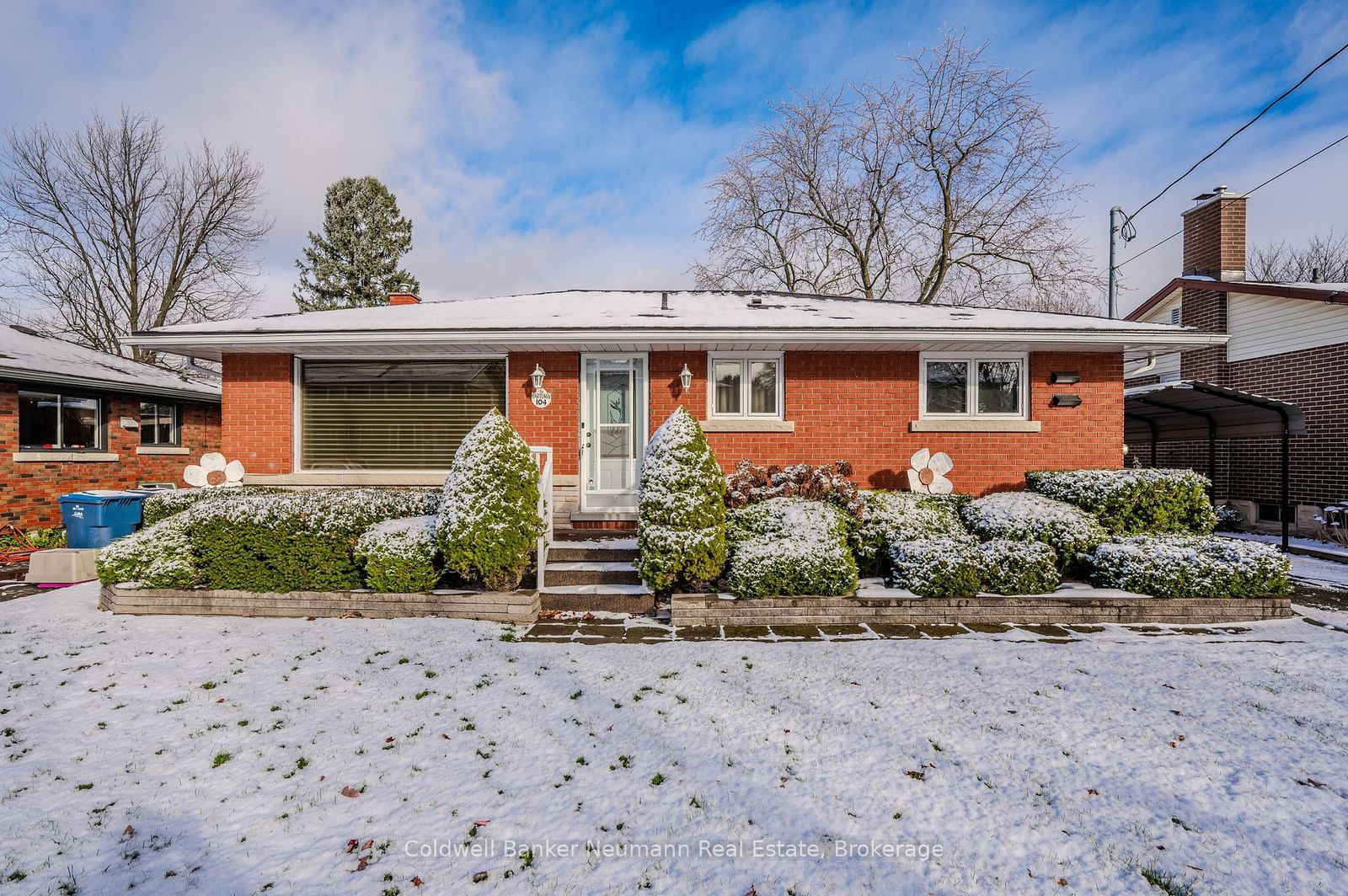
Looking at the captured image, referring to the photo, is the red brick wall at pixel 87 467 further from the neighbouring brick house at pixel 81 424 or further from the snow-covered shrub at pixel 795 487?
the snow-covered shrub at pixel 795 487

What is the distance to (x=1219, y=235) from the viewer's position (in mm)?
13633

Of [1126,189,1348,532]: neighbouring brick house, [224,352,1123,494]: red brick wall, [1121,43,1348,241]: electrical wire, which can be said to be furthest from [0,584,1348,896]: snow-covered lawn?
[1121,43,1348,241]: electrical wire

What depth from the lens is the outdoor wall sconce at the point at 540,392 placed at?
27.8 feet

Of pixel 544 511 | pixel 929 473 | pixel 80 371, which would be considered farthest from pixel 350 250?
pixel 929 473

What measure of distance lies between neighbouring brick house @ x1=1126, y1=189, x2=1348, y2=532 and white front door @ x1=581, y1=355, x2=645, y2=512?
8.36 m

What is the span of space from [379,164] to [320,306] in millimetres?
7354

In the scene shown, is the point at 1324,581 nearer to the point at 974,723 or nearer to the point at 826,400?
the point at 826,400

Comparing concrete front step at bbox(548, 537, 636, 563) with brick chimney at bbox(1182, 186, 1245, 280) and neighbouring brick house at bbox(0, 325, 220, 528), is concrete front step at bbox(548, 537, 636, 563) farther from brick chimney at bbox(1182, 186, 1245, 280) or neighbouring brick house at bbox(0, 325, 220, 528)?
brick chimney at bbox(1182, 186, 1245, 280)

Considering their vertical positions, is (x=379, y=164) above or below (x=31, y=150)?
above

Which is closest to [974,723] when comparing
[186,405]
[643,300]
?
[643,300]

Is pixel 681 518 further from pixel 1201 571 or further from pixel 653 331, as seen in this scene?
pixel 1201 571

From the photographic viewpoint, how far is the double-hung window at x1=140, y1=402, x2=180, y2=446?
488 inches

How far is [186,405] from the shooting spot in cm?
1335

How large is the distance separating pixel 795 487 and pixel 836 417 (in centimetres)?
193
